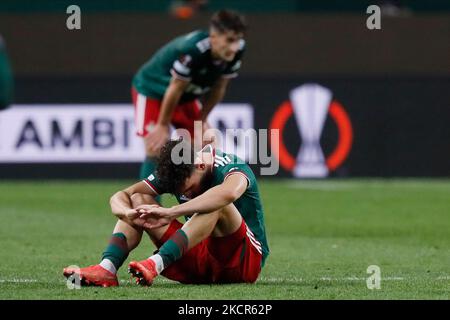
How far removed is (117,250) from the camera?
7672 mm

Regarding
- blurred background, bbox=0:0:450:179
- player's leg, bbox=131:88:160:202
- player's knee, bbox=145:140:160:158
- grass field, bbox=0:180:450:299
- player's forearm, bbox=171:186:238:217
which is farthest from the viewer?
blurred background, bbox=0:0:450:179

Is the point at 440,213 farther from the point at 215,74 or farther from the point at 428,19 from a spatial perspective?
the point at 428,19

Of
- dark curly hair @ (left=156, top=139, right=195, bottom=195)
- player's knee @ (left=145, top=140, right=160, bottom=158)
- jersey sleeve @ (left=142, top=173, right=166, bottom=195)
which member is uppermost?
dark curly hair @ (left=156, top=139, right=195, bottom=195)

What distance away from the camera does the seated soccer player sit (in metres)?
7.44

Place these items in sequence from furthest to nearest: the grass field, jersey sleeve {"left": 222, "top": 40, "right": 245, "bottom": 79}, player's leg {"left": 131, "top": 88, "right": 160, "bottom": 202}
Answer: player's leg {"left": 131, "top": 88, "right": 160, "bottom": 202} → jersey sleeve {"left": 222, "top": 40, "right": 245, "bottom": 79} → the grass field

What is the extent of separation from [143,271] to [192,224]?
396 millimetres

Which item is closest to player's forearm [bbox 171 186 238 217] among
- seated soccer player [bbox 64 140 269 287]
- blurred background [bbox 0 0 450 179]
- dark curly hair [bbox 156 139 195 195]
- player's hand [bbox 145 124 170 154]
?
seated soccer player [bbox 64 140 269 287]

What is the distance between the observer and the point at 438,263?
9.52 metres

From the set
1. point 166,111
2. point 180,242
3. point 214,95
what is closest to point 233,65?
point 214,95

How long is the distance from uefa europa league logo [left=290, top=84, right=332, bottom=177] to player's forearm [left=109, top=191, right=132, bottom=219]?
442 inches

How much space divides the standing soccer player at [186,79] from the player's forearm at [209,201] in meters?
3.20

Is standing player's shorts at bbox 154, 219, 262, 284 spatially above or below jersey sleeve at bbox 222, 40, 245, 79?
below

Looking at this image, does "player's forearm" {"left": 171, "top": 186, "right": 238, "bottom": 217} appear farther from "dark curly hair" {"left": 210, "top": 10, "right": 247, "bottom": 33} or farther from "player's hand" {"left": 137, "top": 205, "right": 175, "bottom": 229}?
"dark curly hair" {"left": 210, "top": 10, "right": 247, "bottom": 33}

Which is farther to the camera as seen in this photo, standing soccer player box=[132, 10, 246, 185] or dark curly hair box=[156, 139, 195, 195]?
standing soccer player box=[132, 10, 246, 185]
